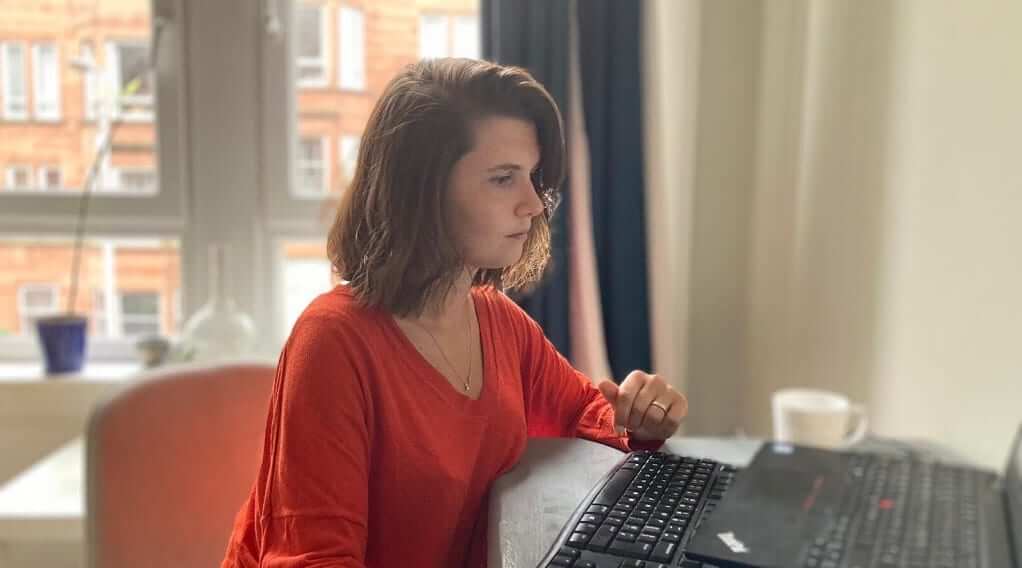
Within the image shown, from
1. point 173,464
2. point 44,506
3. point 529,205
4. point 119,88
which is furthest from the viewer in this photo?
point 119,88

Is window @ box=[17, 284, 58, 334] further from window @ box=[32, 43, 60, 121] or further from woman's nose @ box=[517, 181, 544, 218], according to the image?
woman's nose @ box=[517, 181, 544, 218]

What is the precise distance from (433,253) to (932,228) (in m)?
0.89

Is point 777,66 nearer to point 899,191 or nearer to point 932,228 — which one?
point 899,191

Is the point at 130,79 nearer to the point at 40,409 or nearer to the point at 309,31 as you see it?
the point at 309,31

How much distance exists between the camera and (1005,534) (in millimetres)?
496

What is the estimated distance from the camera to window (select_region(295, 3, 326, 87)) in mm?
1876

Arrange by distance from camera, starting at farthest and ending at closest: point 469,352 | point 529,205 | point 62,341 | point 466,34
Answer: point 62,341, point 466,34, point 469,352, point 529,205

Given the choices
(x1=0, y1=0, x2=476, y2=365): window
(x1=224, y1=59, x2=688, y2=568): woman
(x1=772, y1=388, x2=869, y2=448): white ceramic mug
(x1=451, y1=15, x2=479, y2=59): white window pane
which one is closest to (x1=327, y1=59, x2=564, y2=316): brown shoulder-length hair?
(x1=224, y1=59, x2=688, y2=568): woman

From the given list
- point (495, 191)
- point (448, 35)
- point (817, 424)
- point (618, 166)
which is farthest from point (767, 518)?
point (448, 35)

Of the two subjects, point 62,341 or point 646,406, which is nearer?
point 646,406

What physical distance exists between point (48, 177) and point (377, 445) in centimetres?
172

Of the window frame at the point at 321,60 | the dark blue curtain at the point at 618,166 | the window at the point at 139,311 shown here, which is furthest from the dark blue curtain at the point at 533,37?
the window at the point at 139,311

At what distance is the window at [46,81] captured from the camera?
1.91 metres

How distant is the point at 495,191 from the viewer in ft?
1.82
